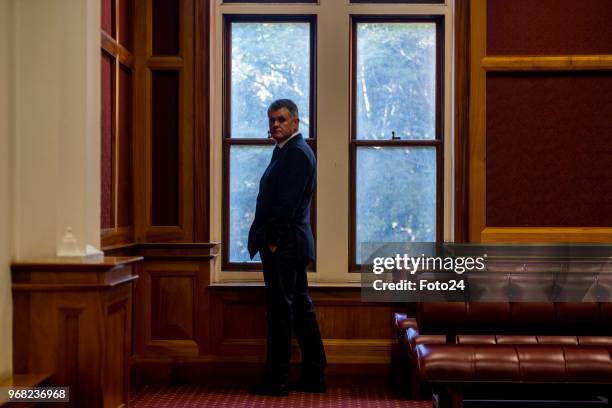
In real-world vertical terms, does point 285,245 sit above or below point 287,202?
below

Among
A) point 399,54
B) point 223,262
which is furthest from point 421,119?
point 223,262

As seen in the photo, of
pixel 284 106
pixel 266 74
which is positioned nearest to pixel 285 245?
pixel 284 106

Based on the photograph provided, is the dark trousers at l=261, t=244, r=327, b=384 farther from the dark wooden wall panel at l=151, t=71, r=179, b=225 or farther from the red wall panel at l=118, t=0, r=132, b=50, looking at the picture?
the red wall panel at l=118, t=0, r=132, b=50

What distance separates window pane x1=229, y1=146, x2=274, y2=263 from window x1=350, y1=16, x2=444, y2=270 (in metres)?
0.63

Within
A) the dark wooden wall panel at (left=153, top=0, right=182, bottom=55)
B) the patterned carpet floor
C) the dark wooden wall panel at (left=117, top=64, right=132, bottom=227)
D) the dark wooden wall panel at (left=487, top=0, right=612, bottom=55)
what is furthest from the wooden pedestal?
the dark wooden wall panel at (left=487, top=0, right=612, bottom=55)

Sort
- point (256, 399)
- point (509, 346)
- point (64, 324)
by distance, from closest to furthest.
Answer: point (64, 324), point (509, 346), point (256, 399)

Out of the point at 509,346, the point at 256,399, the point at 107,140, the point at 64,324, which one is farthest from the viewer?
the point at 256,399

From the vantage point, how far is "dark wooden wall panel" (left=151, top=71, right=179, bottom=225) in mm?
5098

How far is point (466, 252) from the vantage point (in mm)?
5059

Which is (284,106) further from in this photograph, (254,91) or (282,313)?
(282,313)

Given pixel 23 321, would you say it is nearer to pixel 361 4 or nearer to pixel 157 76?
pixel 157 76

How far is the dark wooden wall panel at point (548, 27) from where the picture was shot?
16.7 ft

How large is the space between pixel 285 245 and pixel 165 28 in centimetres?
157

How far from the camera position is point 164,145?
5.11 m
